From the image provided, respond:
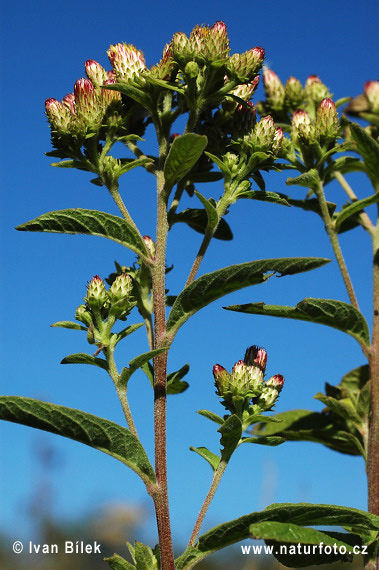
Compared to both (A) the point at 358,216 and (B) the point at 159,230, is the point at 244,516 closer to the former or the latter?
(B) the point at 159,230

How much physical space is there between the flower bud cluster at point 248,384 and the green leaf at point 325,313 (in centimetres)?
27

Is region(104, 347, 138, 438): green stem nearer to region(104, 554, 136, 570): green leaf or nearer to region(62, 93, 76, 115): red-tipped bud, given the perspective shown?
region(104, 554, 136, 570): green leaf

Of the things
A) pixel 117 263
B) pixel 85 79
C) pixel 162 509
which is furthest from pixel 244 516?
pixel 85 79

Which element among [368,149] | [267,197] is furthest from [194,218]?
[368,149]

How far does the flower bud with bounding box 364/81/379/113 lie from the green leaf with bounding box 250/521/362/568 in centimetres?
304

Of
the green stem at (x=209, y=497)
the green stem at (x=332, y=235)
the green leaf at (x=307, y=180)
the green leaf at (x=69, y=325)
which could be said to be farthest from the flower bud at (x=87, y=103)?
the green stem at (x=209, y=497)

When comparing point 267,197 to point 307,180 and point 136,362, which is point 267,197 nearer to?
point 307,180

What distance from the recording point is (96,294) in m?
3.09

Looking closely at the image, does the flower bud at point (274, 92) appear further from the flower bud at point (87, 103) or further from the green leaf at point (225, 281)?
the green leaf at point (225, 281)

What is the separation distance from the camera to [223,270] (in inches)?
108

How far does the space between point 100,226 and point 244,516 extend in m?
1.35

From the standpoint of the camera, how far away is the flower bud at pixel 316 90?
15.6 feet

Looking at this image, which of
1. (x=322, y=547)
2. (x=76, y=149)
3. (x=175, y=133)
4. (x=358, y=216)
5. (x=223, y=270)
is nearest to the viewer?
(x=223, y=270)

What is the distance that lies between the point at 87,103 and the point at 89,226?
649 millimetres
